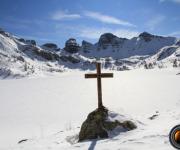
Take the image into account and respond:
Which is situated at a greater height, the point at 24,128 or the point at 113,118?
the point at 113,118

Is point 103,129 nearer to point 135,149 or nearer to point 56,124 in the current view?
point 135,149

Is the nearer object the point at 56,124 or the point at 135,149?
the point at 135,149

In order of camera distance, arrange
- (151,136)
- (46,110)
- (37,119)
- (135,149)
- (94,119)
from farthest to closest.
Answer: (46,110) < (37,119) < (94,119) < (151,136) < (135,149)

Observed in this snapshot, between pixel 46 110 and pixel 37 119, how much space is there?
4.21 metres

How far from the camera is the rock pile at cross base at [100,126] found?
452 inches

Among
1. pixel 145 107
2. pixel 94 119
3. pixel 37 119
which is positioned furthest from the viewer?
pixel 145 107

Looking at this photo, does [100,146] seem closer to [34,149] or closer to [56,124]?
[34,149]

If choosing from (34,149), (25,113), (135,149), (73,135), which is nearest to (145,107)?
(25,113)

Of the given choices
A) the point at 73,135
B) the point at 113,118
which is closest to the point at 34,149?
the point at 73,135

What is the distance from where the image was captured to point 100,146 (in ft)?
31.5

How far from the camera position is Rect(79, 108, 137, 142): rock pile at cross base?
11477mm

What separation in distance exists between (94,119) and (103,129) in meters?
0.81

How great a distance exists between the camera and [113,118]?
12219 mm

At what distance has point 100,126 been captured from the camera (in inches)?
460
